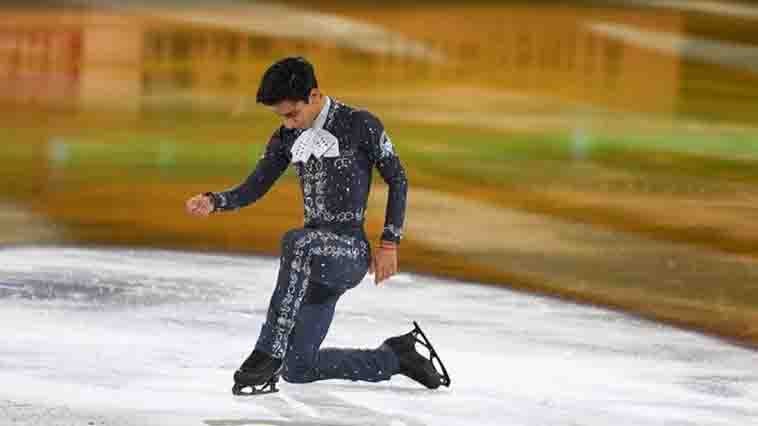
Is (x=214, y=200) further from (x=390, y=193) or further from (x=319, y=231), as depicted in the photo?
(x=390, y=193)

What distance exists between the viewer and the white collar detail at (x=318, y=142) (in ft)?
22.3

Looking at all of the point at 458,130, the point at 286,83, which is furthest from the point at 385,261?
the point at 458,130

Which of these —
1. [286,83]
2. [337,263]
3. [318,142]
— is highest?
Answer: [286,83]

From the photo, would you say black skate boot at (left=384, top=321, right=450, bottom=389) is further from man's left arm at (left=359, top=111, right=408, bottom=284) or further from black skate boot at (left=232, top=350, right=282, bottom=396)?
black skate boot at (left=232, top=350, right=282, bottom=396)

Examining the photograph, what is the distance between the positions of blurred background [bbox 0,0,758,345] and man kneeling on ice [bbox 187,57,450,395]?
85.7 inches

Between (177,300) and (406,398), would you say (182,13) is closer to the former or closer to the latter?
(177,300)

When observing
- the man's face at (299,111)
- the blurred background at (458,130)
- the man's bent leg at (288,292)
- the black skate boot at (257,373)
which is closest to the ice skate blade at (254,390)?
the black skate boot at (257,373)

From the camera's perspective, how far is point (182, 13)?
75.7 ft

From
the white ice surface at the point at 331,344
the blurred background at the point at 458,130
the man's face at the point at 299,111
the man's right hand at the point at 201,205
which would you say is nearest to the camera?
the white ice surface at the point at 331,344

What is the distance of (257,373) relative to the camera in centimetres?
667

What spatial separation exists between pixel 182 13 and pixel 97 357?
15986mm

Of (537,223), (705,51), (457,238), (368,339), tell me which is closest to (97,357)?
(368,339)

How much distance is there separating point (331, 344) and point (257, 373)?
3.97 feet

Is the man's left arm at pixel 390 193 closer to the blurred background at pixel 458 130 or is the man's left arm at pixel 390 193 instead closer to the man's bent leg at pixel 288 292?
the man's bent leg at pixel 288 292
